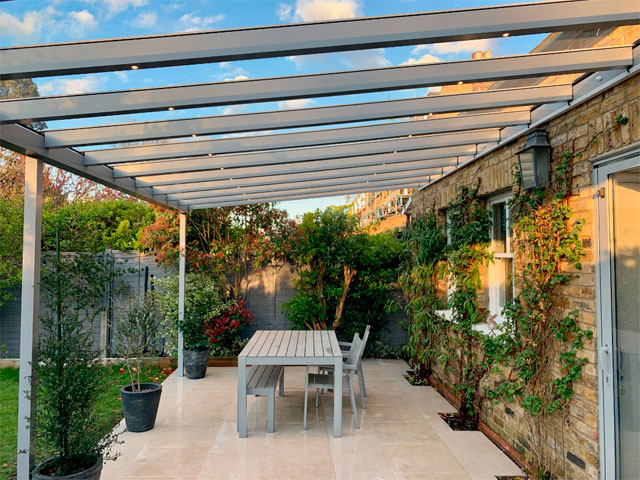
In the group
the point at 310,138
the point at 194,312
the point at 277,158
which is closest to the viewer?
the point at 310,138

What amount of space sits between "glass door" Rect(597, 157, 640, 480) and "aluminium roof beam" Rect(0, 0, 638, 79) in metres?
1.02

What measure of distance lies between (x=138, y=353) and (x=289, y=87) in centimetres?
335

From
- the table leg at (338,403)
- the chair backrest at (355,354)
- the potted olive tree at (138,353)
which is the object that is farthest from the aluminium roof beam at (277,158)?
the chair backrest at (355,354)

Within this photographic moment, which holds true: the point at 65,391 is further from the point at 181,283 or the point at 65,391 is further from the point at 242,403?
the point at 181,283

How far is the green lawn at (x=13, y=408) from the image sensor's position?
3.81m

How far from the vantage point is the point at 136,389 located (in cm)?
494

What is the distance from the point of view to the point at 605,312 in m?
2.87

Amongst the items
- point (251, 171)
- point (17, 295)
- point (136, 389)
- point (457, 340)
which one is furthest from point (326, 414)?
point (17, 295)

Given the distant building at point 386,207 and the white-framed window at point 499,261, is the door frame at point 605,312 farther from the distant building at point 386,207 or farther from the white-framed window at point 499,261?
the distant building at point 386,207

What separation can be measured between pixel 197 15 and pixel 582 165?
284 centimetres

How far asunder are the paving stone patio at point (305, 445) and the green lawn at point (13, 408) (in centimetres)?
57

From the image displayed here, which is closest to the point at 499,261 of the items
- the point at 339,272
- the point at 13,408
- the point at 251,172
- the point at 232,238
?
the point at 251,172

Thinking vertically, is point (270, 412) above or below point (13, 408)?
above

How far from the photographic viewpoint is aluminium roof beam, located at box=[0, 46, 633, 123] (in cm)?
270
